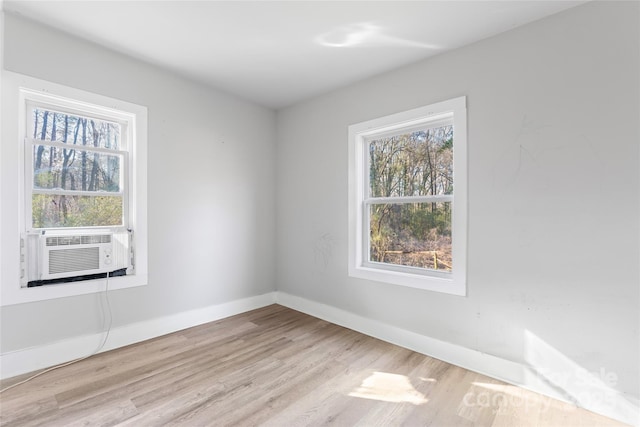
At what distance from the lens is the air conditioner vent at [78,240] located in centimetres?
227

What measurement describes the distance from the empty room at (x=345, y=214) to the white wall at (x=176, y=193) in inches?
0.8

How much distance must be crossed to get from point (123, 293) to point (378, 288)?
2372 millimetres

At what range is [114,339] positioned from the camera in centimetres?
255

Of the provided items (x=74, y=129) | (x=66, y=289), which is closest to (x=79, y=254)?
(x=66, y=289)

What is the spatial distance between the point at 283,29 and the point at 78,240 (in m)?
2.37

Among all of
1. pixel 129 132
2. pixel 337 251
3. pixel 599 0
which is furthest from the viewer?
pixel 337 251

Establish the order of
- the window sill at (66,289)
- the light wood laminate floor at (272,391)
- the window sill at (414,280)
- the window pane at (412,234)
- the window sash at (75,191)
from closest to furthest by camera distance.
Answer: the light wood laminate floor at (272,391), the window sill at (66,289), the window sash at (75,191), the window sill at (414,280), the window pane at (412,234)

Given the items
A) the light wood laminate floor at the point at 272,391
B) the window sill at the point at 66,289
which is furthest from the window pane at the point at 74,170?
Result: the light wood laminate floor at the point at 272,391

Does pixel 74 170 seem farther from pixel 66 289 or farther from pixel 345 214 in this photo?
pixel 345 214

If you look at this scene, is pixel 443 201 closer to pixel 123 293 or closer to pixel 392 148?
pixel 392 148

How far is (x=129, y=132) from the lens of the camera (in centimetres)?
273

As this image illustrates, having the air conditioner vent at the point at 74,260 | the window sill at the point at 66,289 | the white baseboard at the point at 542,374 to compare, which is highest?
the air conditioner vent at the point at 74,260

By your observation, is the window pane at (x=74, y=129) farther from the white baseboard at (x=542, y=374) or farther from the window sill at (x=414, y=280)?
the white baseboard at (x=542, y=374)

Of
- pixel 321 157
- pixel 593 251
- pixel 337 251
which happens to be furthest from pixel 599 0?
pixel 337 251
